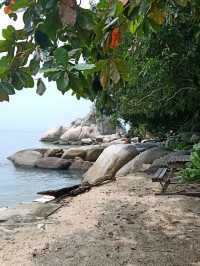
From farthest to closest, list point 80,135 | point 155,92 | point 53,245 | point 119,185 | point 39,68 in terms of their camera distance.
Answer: point 80,135 < point 155,92 < point 119,185 < point 53,245 < point 39,68

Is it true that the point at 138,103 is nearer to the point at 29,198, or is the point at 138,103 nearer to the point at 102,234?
the point at 29,198

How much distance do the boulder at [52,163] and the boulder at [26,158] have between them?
0.68m

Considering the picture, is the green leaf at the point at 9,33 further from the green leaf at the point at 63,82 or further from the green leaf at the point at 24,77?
the green leaf at the point at 63,82

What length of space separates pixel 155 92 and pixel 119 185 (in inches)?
157

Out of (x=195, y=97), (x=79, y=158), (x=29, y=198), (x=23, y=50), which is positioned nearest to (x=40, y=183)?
(x=29, y=198)

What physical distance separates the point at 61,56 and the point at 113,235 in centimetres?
390

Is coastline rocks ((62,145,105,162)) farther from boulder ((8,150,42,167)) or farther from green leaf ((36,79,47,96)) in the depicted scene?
green leaf ((36,79,47,96))

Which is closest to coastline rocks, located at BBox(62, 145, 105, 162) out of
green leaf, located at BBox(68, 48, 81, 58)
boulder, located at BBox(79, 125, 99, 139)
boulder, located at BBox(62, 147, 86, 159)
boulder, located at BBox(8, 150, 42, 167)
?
boulder, located at BBox(62, 147, 86, 159)

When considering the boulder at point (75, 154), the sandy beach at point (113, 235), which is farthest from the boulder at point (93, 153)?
the sandy beach at point (113, 235)

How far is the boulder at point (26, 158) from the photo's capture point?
27.8m

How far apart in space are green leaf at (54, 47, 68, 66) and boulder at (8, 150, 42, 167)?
25.0 m

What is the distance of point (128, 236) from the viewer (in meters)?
5.89

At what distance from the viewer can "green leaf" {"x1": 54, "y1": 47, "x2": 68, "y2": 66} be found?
2.48 m

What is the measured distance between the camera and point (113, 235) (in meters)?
5.96
